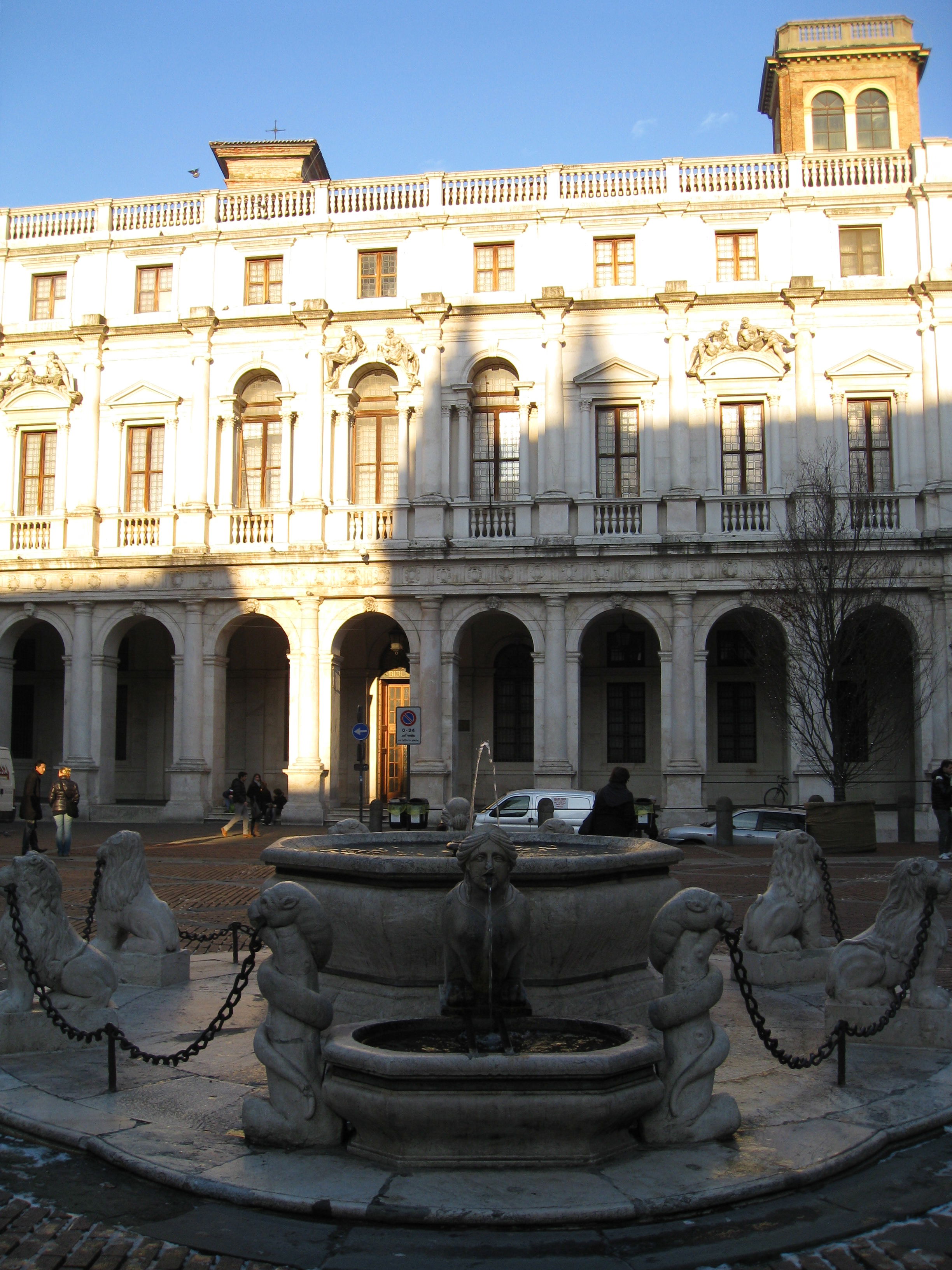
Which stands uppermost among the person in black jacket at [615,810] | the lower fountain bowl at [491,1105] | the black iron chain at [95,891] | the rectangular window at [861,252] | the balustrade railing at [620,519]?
the rectangular window at [861,252]

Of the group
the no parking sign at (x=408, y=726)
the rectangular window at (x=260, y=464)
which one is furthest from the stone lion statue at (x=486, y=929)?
the rectangular window at (x=260, y=464)

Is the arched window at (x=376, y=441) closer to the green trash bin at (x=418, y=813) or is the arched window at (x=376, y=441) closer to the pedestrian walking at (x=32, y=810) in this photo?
the green trash bin at (x=418, y=813)

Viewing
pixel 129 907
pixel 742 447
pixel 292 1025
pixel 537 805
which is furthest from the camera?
pixel 742 447

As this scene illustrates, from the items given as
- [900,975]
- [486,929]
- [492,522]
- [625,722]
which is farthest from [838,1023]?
[625,722]

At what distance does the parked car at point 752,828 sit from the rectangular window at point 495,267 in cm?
1500

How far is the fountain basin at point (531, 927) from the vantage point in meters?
6.97

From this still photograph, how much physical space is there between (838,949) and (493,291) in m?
25.1

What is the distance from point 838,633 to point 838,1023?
59.8ft

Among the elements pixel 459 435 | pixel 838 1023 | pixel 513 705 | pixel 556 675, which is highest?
pixel 459 435

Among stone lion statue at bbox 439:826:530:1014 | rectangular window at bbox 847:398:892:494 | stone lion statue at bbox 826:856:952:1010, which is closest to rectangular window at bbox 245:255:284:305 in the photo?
rectangular window at bbox 847:398:892:494

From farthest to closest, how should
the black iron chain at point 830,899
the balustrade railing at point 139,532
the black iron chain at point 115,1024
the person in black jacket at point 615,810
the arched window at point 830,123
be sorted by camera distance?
1. the arched window at point 830,123
2. the balustrade railing at point 139,532
3. the person in black jacket at point 615,810
4. the black iron chain at point 830,899
5. the black iron chain at point 115,1024

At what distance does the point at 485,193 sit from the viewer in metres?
29.9

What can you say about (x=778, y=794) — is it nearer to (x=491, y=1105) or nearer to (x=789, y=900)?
(x=789, y=900)

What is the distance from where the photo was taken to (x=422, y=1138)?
5.06m
